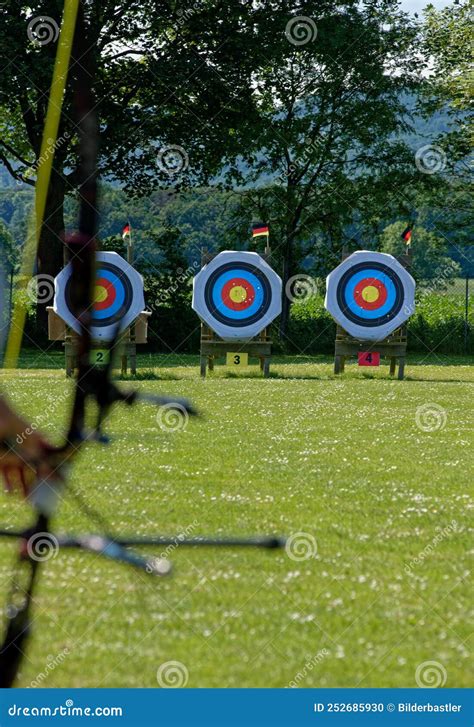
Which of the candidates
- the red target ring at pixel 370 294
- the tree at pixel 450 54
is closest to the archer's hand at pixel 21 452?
the red target ring at pixel 370 294

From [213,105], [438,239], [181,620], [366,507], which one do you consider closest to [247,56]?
[213,105]

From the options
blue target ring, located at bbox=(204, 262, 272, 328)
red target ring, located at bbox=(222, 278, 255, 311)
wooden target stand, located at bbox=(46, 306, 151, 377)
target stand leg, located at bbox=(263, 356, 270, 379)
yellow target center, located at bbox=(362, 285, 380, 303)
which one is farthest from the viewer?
yellow target center, located at bbox=(362, 285, 380, 303)

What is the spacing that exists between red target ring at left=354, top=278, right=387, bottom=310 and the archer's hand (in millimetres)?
13278

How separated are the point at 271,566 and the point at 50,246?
18.4 metres

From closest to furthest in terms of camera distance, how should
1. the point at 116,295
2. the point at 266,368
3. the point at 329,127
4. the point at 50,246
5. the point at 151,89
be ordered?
the point at 116,295, the point at 266,368, the point at 50,246, the point at 151,89, the point at 329,127

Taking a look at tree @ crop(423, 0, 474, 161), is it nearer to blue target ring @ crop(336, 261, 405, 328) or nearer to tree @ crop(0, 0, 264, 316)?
tree @ crop(0, 0, 264, 316)

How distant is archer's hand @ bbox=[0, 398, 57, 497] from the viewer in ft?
4.47

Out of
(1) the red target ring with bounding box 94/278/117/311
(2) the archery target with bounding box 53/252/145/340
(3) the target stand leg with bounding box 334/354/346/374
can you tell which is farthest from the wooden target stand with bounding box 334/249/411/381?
(1) the red target ring with bounding box 94/278/117/311

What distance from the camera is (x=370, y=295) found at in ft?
48.4

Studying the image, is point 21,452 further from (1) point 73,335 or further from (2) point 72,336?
(1) point 73,335

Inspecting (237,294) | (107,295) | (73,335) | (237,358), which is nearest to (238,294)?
(237,294)

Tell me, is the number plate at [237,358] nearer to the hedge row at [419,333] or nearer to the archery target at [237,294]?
the archery target at [237,294]

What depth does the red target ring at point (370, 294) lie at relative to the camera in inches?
580

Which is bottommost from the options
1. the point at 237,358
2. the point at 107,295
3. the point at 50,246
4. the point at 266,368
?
the point at 266,368
